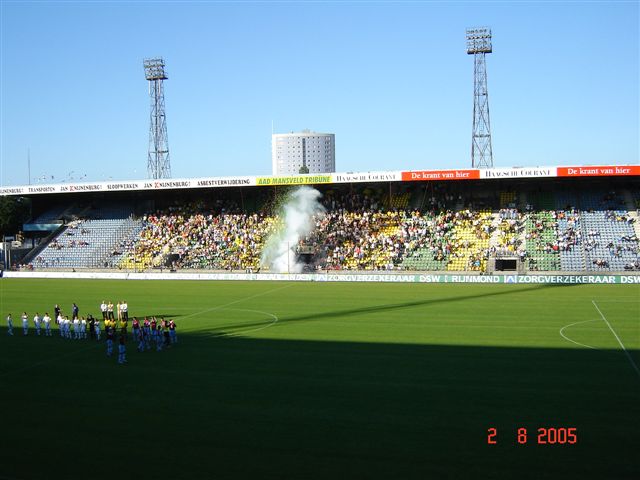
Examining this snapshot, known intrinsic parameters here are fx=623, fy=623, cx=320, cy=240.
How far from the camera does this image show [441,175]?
51.8 metres

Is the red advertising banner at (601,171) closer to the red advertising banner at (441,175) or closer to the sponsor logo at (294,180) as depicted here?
the red advertising banner at (441,175)

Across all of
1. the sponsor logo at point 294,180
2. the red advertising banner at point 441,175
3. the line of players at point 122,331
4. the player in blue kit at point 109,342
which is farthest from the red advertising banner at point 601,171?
the player in blue kit at point 109,342

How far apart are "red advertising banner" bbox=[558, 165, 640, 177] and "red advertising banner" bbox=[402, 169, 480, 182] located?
6794 mm

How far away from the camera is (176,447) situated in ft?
44.4

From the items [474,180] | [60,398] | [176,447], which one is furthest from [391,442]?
[474,180]

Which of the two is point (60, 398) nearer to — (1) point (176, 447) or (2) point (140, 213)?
(1) point (176, 447)

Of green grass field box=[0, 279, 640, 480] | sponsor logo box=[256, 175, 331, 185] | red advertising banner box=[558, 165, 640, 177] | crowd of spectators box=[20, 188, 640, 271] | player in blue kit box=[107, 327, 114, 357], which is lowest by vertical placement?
green grass field box=[0, 279, 640, 480]

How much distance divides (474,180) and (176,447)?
46.1 m

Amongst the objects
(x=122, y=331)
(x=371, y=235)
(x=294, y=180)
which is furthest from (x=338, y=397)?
(x=294, y=180)

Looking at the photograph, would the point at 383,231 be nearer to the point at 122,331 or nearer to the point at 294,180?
the point at 294,180

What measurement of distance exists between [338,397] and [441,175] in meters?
37.5

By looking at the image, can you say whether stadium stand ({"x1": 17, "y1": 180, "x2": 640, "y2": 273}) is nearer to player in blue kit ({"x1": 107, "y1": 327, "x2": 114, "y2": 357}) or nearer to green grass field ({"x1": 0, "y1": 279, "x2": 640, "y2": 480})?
green grass field ({"x1": 0, "y1": 279, "x2": 640, "y2": 480})

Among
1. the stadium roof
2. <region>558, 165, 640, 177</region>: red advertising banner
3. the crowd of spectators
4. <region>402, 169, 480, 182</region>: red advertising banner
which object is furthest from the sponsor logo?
<region>558, 165, 640, 177</region>: red advertising banner

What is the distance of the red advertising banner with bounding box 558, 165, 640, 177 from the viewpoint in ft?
156
